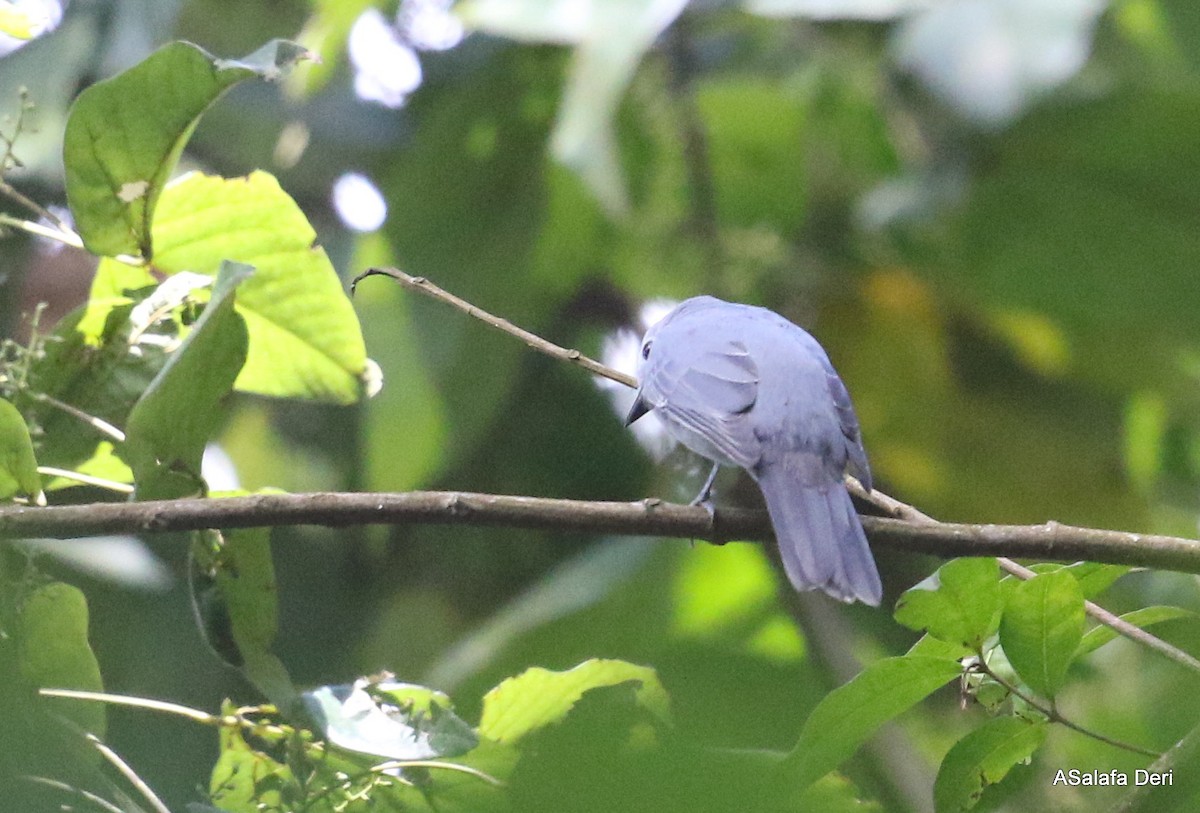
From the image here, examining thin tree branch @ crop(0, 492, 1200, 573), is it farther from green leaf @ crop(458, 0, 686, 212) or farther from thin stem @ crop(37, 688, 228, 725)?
green leaf @ crop(458, 0, 686, 212)

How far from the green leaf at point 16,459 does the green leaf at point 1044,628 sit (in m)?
1.17

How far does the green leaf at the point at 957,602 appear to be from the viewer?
1.35 metres

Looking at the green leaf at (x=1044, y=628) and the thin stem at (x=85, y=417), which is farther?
the thin stem at (x=85, y=417)

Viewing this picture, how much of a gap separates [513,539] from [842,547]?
214 cm

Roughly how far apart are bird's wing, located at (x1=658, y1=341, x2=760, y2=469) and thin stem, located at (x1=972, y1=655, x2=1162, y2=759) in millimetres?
579

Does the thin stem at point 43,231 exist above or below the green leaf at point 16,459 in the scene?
above

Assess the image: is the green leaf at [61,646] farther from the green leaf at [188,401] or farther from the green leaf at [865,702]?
the green leaf at [865,702]

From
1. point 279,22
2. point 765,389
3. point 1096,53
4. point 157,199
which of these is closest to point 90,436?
point 157,199

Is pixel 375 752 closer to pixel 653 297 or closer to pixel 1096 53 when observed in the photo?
pixel 653 297

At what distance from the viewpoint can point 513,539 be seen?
373cm

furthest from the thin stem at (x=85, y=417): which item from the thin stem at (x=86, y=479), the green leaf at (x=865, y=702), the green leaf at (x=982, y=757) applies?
the green leaf at (x=982, y=757)

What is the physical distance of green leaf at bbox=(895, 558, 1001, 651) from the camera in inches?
53.1

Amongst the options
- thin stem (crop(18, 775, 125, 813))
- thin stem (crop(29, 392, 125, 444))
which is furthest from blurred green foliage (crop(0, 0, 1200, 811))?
thin stem (crop(18, 775, 125, 813))

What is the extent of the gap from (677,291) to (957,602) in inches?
94.2
